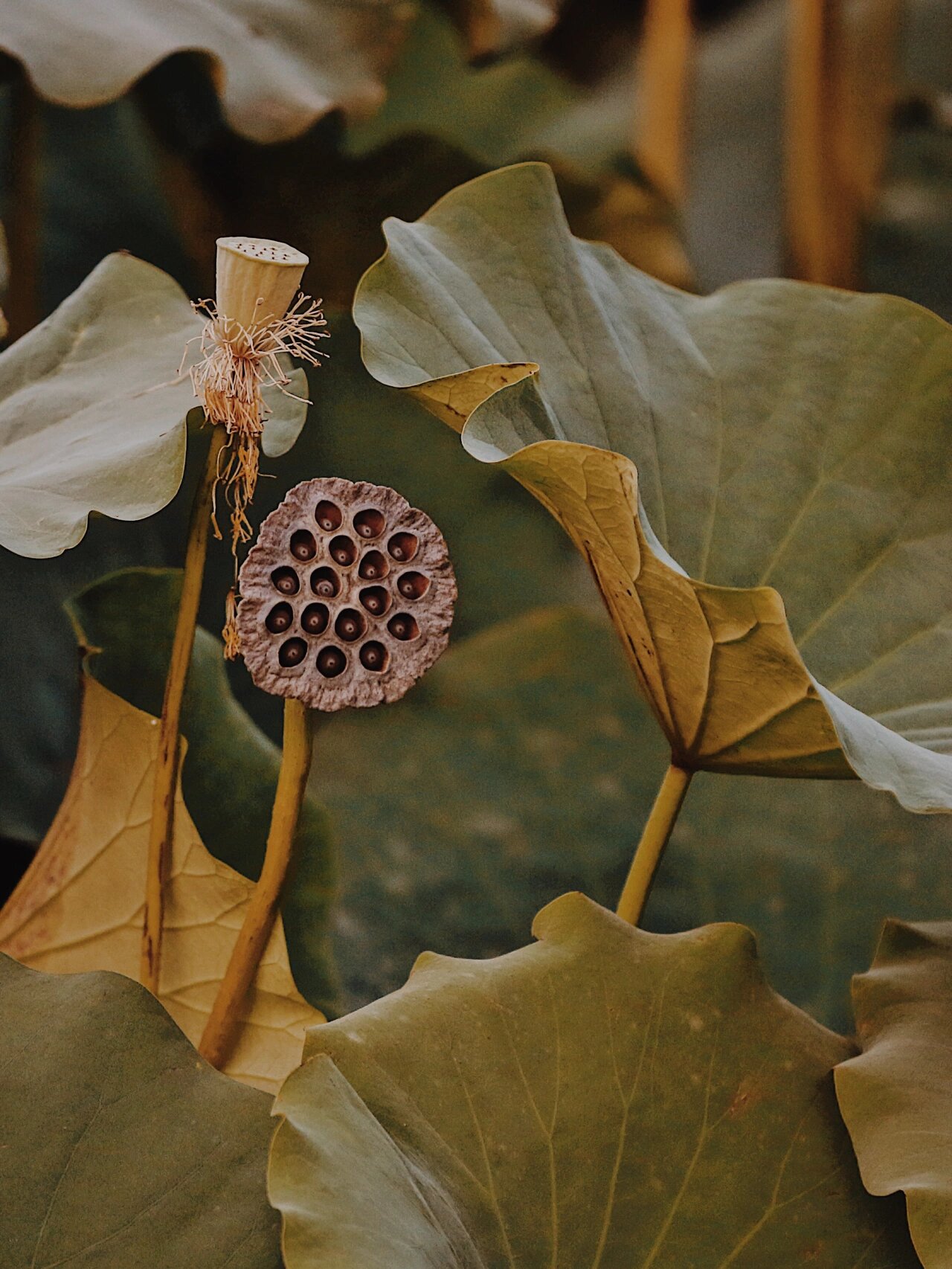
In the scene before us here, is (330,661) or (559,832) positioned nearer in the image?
(330,661)

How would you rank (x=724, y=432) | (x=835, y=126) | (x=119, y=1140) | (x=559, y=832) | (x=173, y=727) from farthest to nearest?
(x=835, y=126) < (x=559, y=832) < (x=724, y=432) < (x=173, y=727) < (x=119, y=1140)

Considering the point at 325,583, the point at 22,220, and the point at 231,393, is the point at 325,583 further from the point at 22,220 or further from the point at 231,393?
the point at 22,220

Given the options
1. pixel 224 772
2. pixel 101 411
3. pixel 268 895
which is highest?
pixel 101 411

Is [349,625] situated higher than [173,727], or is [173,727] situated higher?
[349,625]

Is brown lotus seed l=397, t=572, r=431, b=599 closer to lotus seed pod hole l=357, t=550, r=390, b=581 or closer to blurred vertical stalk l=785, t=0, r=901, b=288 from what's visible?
lotus seed pod hole l=357, t=550, r=390, b=581

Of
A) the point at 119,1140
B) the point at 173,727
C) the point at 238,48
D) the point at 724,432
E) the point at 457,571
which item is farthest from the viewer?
the point at 457,571

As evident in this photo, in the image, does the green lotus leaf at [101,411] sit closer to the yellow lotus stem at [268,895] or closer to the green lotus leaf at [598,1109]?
the yellow lotus stem at [268,895]

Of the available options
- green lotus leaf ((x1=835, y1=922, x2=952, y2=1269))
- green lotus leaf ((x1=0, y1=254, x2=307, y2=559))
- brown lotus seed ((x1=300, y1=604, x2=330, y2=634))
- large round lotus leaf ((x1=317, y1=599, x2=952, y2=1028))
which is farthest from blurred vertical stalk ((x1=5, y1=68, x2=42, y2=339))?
green lotus leaf ((x1=835, y1=922, x2=952, y2=1269))

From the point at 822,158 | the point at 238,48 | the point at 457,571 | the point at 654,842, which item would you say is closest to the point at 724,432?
the point at 654,842
